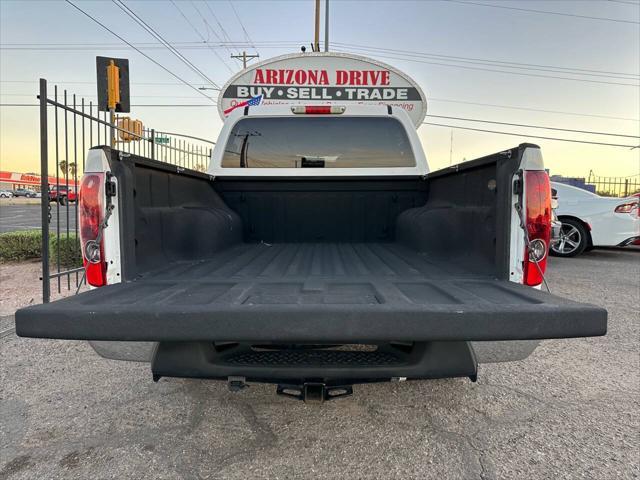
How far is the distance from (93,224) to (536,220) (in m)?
2.17

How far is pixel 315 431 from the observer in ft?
7.77

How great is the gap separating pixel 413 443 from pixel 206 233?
200 centimetres

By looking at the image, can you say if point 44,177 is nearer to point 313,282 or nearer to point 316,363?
point 313,282

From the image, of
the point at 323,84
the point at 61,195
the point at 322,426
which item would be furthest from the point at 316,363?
the point at 61,195

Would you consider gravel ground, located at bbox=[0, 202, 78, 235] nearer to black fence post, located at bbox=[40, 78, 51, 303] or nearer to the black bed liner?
black fence post, located at bbox=[40, 78, 51, 303]

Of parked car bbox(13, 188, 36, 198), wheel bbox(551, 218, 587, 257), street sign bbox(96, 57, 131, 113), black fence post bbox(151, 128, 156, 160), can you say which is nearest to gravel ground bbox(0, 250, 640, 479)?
street sign bbox(96, 57, 131, 113)

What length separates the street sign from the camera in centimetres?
563

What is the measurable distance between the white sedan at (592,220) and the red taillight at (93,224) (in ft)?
29.1

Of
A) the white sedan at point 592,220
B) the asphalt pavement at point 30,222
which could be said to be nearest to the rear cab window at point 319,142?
the asphalt pavement at point 30,222

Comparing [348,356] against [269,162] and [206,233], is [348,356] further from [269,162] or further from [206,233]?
[269,162]

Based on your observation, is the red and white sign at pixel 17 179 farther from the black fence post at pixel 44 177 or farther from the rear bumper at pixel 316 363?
the rear bumper at pixel 316 363

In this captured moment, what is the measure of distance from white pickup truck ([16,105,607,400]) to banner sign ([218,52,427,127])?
1.12 meters

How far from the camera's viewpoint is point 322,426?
7.95ft

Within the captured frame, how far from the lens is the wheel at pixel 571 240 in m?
8.48
